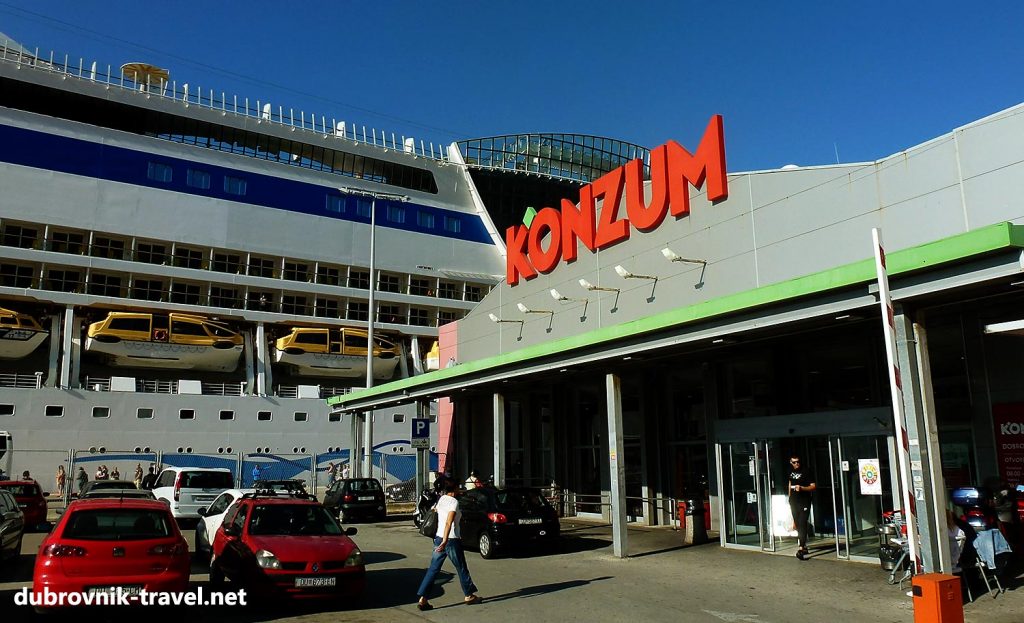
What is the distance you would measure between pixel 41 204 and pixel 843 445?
3782cm

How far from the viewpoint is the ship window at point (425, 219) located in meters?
48.6

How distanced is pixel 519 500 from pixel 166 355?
2912cm

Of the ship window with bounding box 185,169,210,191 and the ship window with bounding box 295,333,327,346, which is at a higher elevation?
the ship window with bounding box 185,169,210,191

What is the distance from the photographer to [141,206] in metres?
39.2

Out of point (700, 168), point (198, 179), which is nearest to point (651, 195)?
point (700, 168)

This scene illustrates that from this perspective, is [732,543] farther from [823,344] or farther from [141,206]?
[141,206]

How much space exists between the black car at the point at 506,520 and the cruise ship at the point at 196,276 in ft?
59.2

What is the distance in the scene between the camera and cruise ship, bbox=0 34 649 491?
35.9 meters

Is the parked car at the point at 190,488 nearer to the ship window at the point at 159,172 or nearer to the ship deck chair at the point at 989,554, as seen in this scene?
the ship deck chair at the point at 989,554

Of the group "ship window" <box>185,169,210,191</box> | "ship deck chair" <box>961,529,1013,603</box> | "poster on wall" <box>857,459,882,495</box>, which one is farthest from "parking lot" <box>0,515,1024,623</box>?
"ship window" <box>185,169,210,191</box>

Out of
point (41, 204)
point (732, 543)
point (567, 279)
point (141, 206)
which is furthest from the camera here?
point (141, 206)

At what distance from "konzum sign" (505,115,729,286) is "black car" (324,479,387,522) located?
7.73m

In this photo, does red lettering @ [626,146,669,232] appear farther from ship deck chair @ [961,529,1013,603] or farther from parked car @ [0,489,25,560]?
parked car @ [0,489,25,560]

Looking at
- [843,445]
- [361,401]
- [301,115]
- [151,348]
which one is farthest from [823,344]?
[301,115]
